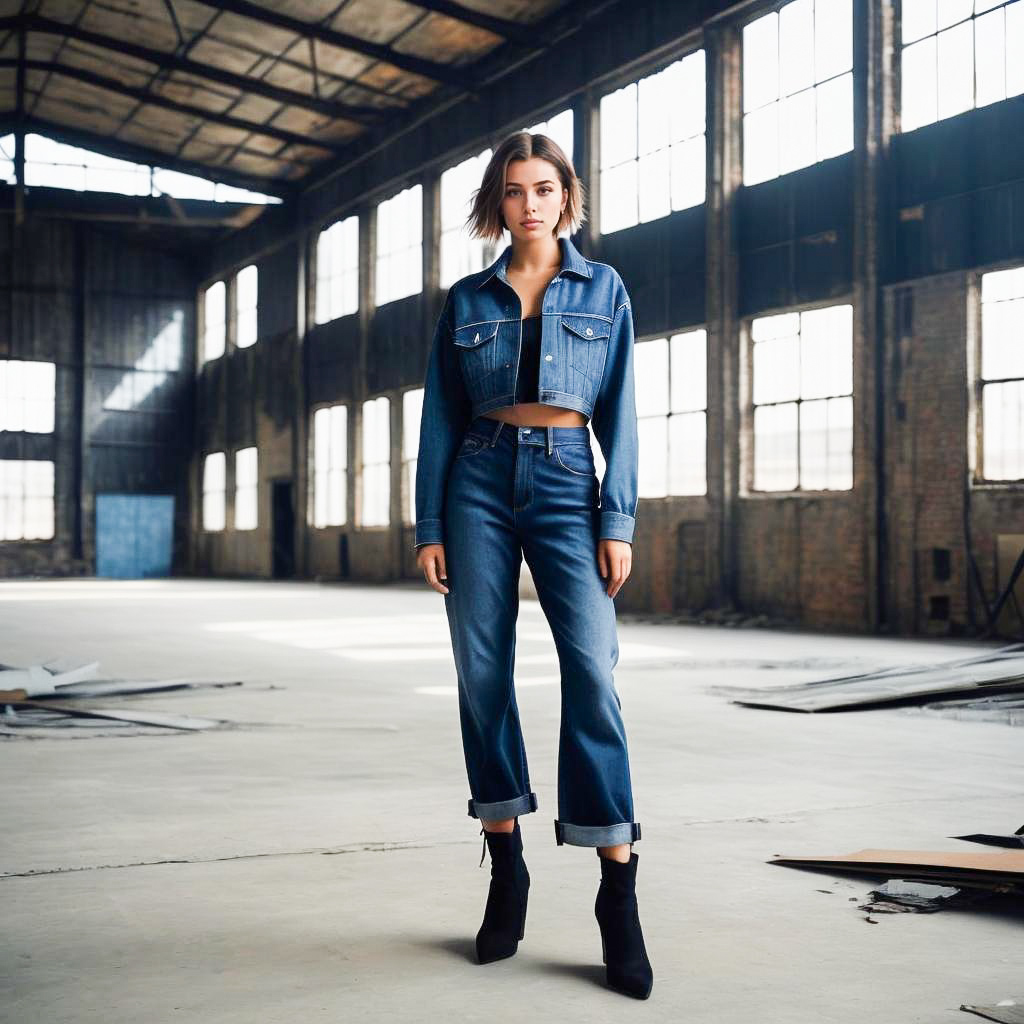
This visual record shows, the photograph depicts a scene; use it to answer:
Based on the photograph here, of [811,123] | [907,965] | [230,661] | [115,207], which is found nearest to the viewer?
[907,965]

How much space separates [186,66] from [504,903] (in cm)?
2135

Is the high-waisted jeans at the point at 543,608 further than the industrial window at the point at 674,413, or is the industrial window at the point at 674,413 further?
the industrial window at the point at 674,413

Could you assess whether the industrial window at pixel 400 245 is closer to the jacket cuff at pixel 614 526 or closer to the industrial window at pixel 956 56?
the industrial window at pixel 956 56

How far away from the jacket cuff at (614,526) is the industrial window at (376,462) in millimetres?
20294

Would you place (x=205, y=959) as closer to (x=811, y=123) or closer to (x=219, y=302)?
(x=811, y=123)

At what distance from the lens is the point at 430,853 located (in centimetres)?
350

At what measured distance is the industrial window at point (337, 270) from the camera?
977 inches

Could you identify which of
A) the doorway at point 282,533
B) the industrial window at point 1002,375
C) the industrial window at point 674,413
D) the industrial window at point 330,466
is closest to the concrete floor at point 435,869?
the industrial window at point 1002,375

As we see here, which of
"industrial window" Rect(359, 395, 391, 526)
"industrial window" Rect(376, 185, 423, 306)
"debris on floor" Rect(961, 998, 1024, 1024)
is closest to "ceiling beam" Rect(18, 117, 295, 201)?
"industrial window" Rect(376, 185, 423, 306)

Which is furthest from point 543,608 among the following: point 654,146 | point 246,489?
point 246,489

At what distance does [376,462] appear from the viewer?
23578 mm

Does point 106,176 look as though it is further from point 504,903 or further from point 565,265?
point 504,903

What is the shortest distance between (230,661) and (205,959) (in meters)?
6.92

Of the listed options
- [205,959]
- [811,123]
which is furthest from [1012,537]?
[205,959]
